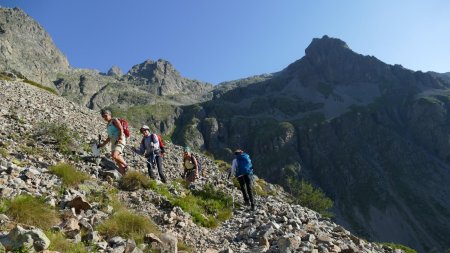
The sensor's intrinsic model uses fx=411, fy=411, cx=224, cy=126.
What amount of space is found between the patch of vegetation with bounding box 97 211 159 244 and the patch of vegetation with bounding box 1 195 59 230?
110 centimetres

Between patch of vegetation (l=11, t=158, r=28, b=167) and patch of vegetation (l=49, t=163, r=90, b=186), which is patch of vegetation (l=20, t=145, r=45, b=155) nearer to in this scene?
patch of vegetation (l=11, t=158, r=28, b=167)

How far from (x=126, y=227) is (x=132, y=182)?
5.45 meters

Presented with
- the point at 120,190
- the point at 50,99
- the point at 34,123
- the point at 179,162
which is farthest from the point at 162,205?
the point at 50,99

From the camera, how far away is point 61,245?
7418 millimetres

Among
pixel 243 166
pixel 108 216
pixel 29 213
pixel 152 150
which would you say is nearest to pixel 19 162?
pixel 108 216

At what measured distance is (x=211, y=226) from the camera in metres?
13.8

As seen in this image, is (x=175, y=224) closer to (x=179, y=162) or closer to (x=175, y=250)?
(x=175, y=250)

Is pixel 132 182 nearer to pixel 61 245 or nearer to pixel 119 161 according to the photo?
pixel 119 161

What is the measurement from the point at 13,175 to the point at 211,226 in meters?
6.26

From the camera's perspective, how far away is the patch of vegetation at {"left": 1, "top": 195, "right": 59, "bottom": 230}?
834 centimetres

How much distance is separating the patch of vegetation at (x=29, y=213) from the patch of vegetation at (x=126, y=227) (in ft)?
3.60

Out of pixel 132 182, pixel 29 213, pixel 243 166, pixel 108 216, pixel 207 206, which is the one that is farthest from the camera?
pixel 243 166

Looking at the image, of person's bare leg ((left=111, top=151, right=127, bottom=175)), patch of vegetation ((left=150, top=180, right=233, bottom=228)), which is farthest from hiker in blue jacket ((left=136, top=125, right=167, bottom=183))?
person's bare leg ((left=111, top=151, right=127, bottom=175))

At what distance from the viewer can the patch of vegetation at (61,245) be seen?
728 centimetres
